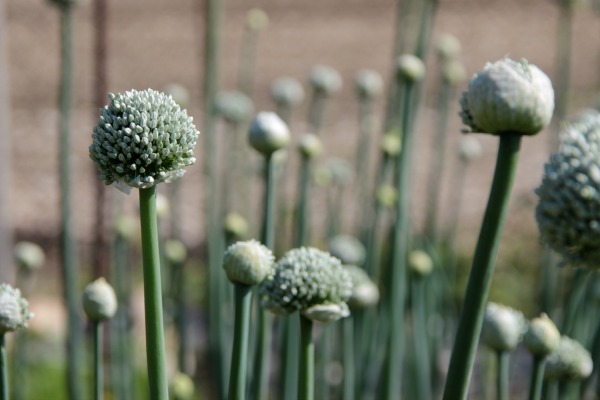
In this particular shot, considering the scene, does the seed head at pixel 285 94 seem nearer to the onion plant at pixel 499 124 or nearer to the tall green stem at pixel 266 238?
the tall green stem at pixel 266 238

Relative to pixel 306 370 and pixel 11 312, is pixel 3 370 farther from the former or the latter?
pixel 306 370

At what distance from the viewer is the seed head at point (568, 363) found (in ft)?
3.40

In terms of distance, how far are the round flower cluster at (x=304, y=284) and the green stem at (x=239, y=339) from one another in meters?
0.03

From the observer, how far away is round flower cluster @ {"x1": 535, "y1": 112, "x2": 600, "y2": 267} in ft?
2.25

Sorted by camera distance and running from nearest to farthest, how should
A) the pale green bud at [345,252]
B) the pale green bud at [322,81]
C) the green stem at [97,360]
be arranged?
the green stem at [97,360] < the pale green bud at [345,252] < the pale green bud at [322,81]

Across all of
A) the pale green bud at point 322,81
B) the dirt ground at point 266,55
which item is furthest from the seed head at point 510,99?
the dirt ground at point 266,55

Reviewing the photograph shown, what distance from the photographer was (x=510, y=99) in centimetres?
65

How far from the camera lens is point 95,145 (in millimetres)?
699

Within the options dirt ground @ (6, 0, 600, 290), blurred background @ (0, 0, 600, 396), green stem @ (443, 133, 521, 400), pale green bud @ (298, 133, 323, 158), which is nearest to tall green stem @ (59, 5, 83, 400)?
pale green bud @ (298, 133, 323, 158)

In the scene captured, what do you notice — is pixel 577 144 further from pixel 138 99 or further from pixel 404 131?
pixel 404 131

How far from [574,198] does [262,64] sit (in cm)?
663

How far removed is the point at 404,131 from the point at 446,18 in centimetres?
662

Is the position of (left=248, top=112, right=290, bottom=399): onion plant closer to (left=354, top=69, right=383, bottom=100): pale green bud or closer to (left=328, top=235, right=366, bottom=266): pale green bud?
(left=328, top=235, right=366, bottom=266): pale green bud

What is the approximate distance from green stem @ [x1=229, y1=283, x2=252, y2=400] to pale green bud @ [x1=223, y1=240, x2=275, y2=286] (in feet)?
0.04
